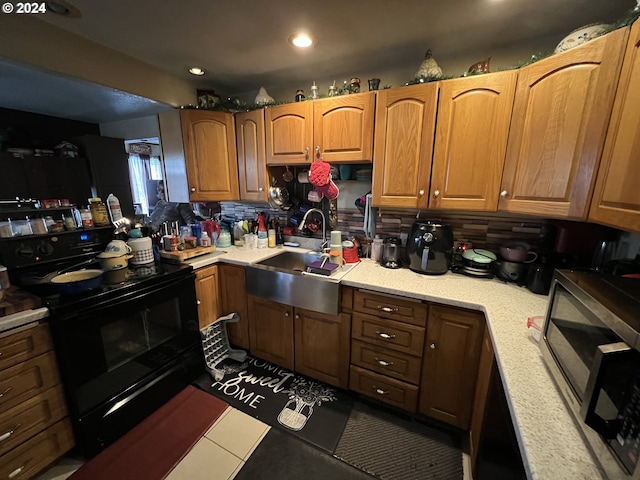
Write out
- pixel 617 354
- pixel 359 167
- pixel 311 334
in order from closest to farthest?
pixel 617 354 → pixel 311 334 → pixel 359 167

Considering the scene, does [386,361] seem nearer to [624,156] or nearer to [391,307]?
[391,307]

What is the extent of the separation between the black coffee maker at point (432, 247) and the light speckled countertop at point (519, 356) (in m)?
0.06

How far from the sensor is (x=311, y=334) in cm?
174

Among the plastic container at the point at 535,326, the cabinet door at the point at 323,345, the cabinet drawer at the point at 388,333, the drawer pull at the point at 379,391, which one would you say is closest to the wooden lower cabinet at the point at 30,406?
the cabinet door at the point at 323,345

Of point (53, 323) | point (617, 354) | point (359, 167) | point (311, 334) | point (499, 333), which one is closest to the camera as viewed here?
point (617, 354)

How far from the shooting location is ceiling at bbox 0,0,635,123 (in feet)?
4.01

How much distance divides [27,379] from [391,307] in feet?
5.98

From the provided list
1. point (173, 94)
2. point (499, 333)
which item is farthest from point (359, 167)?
point (173, 94)

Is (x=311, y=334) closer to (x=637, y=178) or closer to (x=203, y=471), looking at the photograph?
(x=203, y=471)

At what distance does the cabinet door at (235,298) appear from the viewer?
1.97m

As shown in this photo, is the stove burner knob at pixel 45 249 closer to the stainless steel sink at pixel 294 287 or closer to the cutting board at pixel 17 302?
the cutting board at pixel 17 302

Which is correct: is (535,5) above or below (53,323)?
above

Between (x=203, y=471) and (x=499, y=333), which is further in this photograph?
(x=203, y=471)

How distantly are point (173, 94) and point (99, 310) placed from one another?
70.6 inches
